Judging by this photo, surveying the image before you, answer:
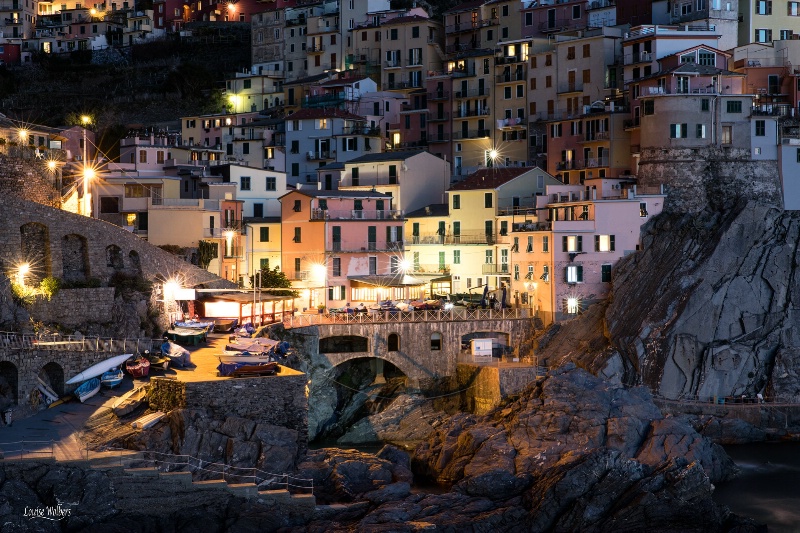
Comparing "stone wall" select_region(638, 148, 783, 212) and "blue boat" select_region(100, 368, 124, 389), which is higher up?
"stone wall" select_region(638, 148, 783, 212)

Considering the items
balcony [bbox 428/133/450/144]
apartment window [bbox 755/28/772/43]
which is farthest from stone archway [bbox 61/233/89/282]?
apartment window [bbox 755/28/772/43]

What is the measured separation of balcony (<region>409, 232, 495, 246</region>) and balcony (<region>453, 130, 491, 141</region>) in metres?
13.5

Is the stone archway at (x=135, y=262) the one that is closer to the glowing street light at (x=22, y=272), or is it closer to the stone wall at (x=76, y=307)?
the stone wall at (x=76, y=307)

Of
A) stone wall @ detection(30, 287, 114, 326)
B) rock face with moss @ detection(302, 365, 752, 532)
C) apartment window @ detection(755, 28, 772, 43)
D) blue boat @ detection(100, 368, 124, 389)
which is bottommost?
rock face with moss @ detection(302, 365, 752, 532)

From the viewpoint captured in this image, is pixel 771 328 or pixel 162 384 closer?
pixel 162 384

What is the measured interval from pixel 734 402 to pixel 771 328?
4.03m

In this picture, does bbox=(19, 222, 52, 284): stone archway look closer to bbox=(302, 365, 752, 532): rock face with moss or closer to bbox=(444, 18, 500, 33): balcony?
bbox=(302, 365, 752, 532): rock face with moss

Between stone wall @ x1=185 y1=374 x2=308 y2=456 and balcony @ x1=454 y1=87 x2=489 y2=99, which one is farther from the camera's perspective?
balcony @ x1=454 y1=87 x2=489 y2=99

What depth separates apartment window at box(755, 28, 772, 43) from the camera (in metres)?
80.5

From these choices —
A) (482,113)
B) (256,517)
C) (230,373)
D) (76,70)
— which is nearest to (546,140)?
(482,113)

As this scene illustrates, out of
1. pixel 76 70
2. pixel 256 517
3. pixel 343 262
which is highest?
pixel 76 70

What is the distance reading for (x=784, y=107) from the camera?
73625 mm

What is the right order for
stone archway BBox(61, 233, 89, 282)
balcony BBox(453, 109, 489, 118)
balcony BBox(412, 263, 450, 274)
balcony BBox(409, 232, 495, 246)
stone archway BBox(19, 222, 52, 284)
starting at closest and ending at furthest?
stone archway BBox(19, 222, 52, 284)
stone archway BBox(61, 233, 89, 282)
balcony BBox(409, 232, 495, 246)
balcony BBox(412, 263, 450, 274)
balcony BBox(453, 109, 489, 118)

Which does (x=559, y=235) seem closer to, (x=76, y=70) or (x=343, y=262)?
(x=343, y=262)
